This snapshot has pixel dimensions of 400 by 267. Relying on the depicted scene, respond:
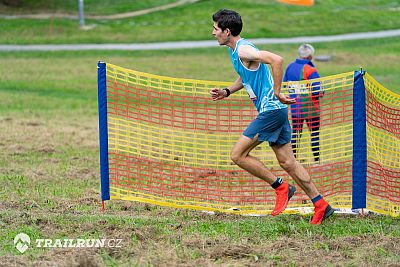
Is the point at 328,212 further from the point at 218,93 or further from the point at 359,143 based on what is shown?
the point at 218,93

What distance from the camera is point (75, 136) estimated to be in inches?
580

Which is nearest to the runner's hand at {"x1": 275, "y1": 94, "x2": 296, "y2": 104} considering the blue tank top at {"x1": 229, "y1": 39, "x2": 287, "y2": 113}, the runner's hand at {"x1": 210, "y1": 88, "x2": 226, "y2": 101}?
the blue tank top at {"x1": 229, "y1": 39, "x2": 287, "y2": 113}

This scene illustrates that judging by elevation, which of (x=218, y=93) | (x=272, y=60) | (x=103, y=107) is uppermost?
(x=272, y=60)

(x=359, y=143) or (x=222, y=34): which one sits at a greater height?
(x=222, y=34)

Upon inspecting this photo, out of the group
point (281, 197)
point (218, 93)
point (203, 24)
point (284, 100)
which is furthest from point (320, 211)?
point (203, 24)

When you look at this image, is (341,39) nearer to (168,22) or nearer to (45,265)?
(168,22)

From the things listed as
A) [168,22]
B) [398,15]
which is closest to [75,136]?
[168,22]

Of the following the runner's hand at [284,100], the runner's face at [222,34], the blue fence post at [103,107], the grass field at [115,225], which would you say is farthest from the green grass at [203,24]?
the runner's hand at [284,100]

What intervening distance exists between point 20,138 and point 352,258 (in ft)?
27.1

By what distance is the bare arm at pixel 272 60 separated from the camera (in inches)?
303

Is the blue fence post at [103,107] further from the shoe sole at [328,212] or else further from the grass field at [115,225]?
the shoe sole at [328,212]

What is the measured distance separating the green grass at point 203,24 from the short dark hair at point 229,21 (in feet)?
82.7

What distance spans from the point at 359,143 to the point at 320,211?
0.80 metres

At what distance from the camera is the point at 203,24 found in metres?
37.0
